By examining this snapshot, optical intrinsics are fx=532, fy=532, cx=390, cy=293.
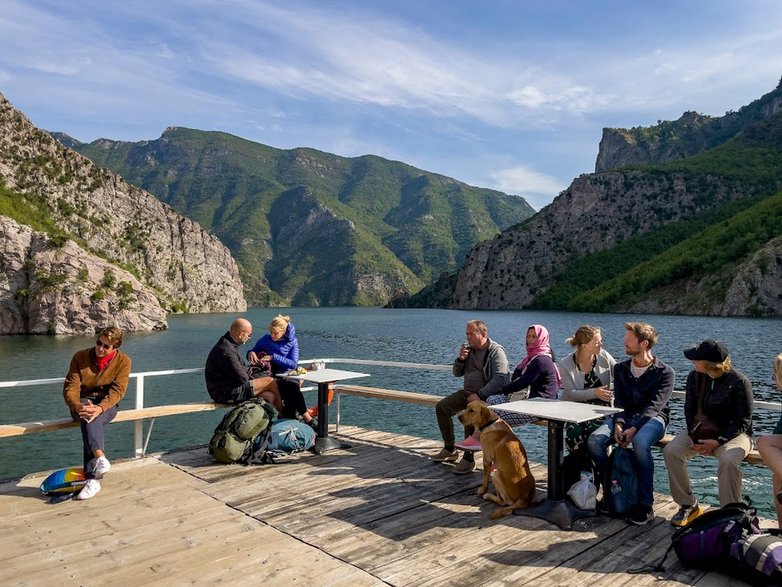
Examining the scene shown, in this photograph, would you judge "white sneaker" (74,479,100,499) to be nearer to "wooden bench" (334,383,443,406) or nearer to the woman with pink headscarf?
"wooden bench" (334,383,443,406)

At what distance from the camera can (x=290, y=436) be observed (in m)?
7.75

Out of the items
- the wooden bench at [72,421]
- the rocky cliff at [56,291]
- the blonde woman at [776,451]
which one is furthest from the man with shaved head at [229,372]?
the rocky cliff at [56,291]

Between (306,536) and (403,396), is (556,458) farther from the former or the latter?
(403,396)

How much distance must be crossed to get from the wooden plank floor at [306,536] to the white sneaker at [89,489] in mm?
96

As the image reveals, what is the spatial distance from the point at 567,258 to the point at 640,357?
15355cm

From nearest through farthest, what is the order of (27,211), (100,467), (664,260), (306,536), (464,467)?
(306,536) < (100,467) < (464,467) < (27,211) < (664,260)

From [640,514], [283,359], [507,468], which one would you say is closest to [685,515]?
[640,514]

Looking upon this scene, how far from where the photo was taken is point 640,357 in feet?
19.3

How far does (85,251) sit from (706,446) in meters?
94.3

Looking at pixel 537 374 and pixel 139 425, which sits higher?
pixel 537 374

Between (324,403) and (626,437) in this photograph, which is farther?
(324,403)

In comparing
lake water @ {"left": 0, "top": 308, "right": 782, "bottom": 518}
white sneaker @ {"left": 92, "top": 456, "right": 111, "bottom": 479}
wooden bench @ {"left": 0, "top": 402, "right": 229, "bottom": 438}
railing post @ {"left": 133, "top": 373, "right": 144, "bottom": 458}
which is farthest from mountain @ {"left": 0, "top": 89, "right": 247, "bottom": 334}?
white sneaker @ {"left": 92, "top": 456, "right": 111, "bottom": 479}

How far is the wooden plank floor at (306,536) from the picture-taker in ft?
13.7

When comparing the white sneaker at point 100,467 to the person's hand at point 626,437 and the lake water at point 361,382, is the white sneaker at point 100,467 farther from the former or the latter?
the lake water at point 361,382
